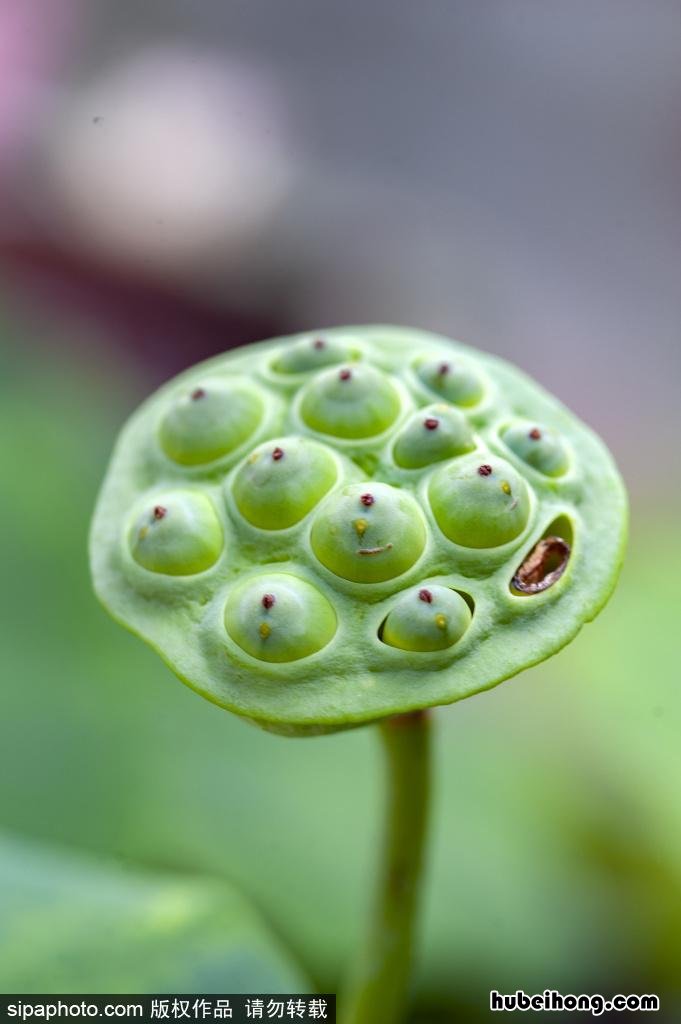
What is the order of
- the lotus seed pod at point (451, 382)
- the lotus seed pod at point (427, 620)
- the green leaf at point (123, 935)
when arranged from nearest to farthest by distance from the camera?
the lotus seed pod at point (427, 620) < the lotus seed pod at point (451, 382) < the green leaf at point (123, 935)

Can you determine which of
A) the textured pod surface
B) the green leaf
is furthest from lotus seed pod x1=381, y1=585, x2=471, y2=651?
the green leaf

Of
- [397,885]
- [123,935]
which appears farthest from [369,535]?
[123,935]

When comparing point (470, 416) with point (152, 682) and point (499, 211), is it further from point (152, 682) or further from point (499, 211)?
point (499, 211)

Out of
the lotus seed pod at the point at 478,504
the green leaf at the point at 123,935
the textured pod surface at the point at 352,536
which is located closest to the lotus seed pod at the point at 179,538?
the textured pod surface at the point at 352,536

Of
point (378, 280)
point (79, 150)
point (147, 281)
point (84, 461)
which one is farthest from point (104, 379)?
point (378, 280)

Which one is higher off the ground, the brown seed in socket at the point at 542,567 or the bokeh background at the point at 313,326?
the bokeh background at the point at 313,326

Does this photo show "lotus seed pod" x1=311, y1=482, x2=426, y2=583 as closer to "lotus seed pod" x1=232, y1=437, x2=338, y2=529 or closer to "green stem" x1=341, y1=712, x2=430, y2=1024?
"lotus seed pod" x1=232, y1=437, x2=338, y2=529

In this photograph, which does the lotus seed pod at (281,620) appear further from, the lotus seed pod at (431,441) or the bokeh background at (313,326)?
the bokeh background at (313,326)
